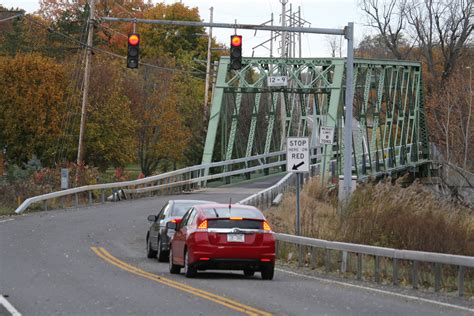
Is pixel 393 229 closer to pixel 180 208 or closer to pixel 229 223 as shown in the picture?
pixel 180 208

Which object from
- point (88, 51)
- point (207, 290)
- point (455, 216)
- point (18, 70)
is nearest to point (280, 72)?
point (88, 51)

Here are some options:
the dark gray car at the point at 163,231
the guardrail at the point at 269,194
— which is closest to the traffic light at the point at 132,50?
the dark gray car at the point at 163,231

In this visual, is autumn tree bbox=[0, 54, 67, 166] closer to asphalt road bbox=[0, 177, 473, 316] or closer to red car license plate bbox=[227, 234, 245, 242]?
asphalt road bbox=[0, 177, 473, 316]

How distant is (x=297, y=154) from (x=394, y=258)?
7468 millimetres

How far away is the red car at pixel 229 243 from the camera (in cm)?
2034

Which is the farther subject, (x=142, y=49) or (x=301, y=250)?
(x=142, y=49)

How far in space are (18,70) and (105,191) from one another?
19608 mm

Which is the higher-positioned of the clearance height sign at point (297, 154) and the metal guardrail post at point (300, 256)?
the clearance height sign at point (297, 154)

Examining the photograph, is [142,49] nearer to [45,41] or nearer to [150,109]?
[45,41]

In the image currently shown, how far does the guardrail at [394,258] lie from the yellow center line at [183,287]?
145 inches

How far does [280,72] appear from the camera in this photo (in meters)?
53.9

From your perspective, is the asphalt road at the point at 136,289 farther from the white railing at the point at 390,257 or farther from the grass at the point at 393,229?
the grass at the point at 393,229

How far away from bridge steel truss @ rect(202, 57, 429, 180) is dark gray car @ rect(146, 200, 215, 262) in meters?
16.4

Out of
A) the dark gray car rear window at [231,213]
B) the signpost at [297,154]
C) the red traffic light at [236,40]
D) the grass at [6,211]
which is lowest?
the grass at [6,211]
